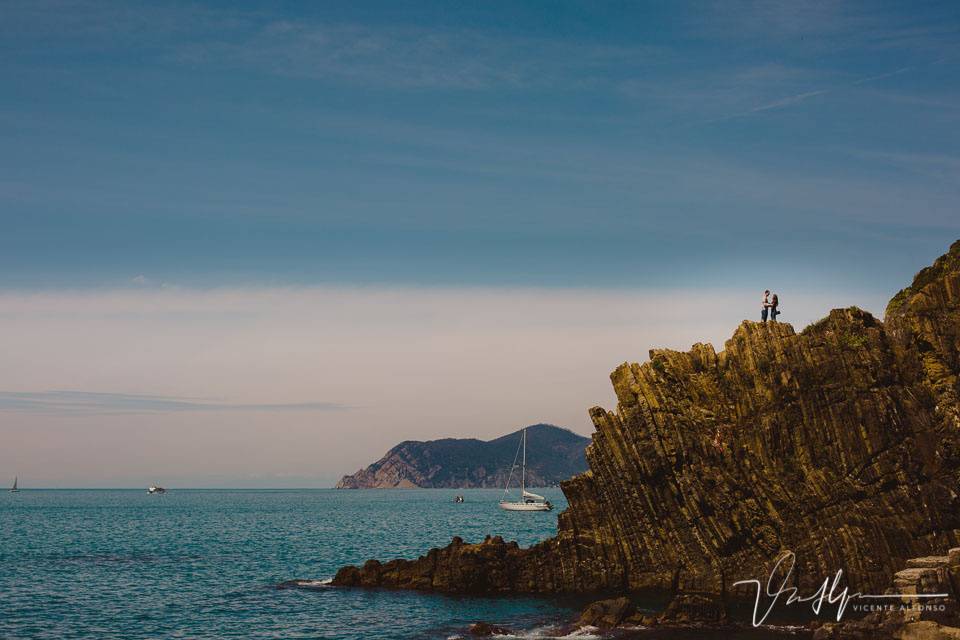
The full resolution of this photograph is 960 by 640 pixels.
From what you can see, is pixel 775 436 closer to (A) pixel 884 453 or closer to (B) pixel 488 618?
(A) pixel 884 453

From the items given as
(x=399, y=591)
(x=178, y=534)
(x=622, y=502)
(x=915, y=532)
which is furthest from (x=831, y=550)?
(x=178, y=534)

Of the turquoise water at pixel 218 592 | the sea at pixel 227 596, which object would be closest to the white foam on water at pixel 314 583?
the sea at pixel 227 596

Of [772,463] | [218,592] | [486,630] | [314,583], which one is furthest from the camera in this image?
[314,583]

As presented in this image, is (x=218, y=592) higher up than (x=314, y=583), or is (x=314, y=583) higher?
(x=314, y=583)

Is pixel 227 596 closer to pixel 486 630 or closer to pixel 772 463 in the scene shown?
pixel 486 630

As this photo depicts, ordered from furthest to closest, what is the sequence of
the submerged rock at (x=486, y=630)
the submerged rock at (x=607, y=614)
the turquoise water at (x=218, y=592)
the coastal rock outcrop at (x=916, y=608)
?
the turquoise water at (x=218, y=592) → the submerged rock at (x=607, y=614) → the submerged rock at (x=486, y=630) → the coastal rock outcrop at (x=916, y=608)

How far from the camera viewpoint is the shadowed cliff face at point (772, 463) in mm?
58375

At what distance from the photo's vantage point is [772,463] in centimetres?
6150

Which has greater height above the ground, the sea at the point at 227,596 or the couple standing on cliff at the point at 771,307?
the couple standing on cliff at the point at 771,307

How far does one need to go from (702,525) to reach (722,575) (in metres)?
3.65

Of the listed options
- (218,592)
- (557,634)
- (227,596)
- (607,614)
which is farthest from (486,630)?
(218,592)

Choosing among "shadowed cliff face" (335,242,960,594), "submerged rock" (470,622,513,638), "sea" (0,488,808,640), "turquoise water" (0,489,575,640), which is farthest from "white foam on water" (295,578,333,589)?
"submerged rock" (470,622,513,638)

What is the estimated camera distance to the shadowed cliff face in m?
58.4

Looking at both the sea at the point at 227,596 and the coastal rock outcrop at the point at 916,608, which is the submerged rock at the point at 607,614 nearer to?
the sea at the point at 227,596
